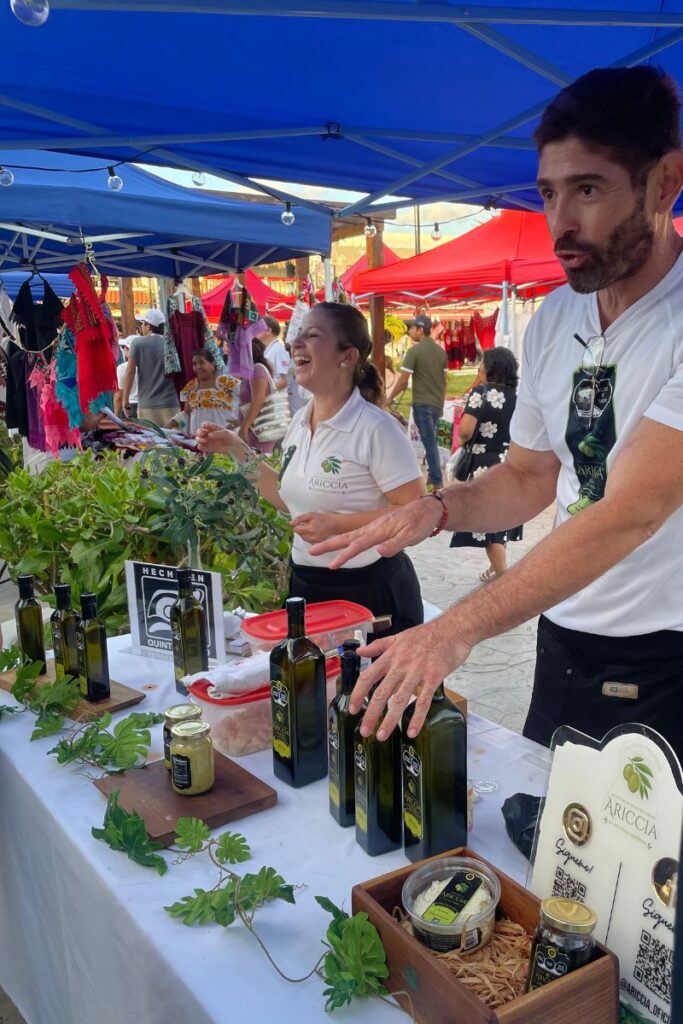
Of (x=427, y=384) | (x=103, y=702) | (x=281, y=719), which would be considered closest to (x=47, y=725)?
(x=103, y=702)

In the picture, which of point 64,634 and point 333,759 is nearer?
point 333,759

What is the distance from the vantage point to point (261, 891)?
108 cm

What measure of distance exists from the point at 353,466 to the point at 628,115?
50.5 inches

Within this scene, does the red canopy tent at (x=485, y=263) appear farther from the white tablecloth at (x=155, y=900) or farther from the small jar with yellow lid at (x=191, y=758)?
the small jar with yellow lid at (x=191, y=758)

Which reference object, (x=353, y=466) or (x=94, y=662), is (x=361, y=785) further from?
(x=353, y=466)

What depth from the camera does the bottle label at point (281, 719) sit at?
4.54 feet

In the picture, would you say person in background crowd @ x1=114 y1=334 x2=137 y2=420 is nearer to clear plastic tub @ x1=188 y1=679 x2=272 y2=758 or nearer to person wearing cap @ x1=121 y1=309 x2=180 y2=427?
person wearing cap @ x1=121 y1=309 x2=180 y2=427

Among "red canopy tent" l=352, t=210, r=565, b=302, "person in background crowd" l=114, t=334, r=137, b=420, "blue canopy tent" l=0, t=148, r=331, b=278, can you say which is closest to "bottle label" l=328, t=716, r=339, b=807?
"blue canopy tent" l=0, t=148, r=331, b=278

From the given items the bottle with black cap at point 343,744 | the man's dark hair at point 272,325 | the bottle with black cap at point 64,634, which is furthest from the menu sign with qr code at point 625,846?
the man's dark hair at point 272,325

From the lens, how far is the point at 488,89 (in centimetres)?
272

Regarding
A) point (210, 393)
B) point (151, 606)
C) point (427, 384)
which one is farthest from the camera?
point (427, 384)

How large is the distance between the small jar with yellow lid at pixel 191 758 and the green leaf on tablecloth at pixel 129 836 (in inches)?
3.9

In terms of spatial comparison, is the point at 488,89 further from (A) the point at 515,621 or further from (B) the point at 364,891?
(B) the point at 364,891

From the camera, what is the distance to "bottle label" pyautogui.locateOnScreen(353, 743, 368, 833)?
1.18 m
